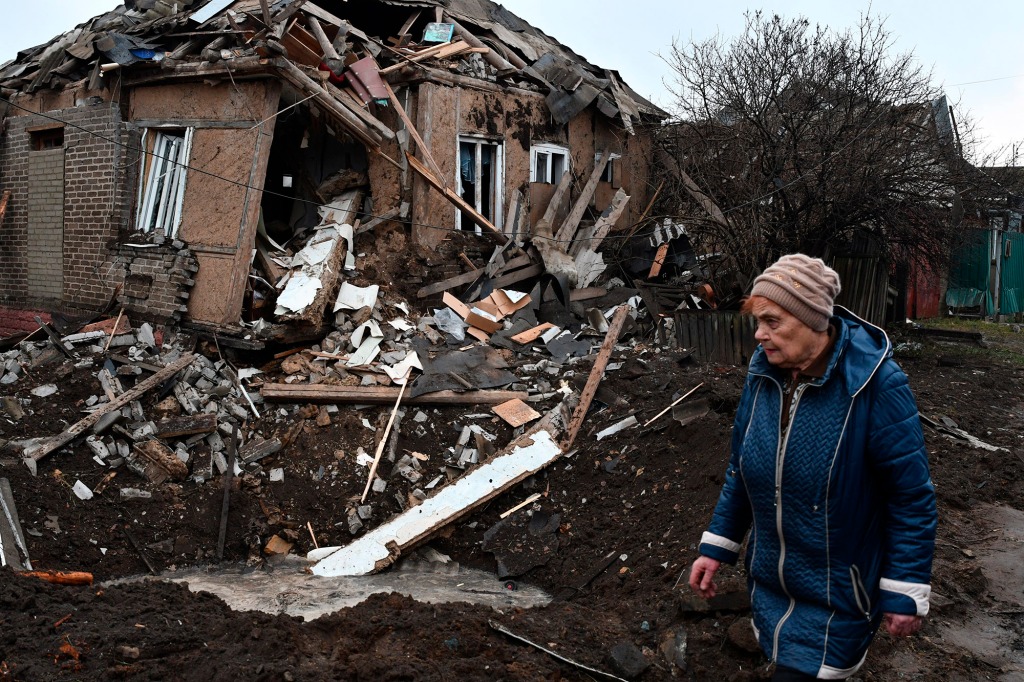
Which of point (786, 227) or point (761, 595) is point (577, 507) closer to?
point (761, 595)

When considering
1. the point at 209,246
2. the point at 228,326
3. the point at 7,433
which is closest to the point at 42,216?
the point at 209,246

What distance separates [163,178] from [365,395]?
4.77 m

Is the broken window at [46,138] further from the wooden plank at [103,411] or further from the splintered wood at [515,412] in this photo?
the splintered wood at [515,412]

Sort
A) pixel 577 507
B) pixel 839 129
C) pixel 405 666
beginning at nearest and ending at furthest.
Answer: pixel 405 666 < pixel 577 507 < pixel 839 129

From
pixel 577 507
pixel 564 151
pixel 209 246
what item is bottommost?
pixel 577 507

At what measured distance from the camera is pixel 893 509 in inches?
94.6

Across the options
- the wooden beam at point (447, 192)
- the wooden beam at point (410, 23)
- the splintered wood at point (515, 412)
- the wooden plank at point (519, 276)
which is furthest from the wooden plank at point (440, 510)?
the wooden beam at point (410, 23)

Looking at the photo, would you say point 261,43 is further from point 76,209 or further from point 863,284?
point 863,284

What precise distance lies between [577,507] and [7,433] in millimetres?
5350

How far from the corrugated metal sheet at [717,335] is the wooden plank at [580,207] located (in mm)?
2720

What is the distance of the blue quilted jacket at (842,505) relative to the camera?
2.37 metres

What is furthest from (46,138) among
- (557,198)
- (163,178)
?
(557,198)

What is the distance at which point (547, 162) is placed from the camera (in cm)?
1301

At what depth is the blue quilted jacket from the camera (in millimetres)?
2365
